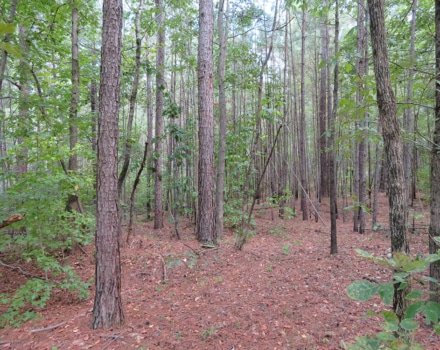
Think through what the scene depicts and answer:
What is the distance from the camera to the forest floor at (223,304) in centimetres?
291

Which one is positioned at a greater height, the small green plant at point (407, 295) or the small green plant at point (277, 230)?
A: the small green plant at point (407, 295)

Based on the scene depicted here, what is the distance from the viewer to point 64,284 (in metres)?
3.89

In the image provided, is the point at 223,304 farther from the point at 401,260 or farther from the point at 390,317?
the point at 401,260

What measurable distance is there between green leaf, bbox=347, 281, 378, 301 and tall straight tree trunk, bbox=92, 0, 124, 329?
2819 mm

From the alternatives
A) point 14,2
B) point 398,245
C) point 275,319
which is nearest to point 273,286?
point 275,319

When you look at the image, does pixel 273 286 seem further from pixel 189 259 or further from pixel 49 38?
pixel 49 38

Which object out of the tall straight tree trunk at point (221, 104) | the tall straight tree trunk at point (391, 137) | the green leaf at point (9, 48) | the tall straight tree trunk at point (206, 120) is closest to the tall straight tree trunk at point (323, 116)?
the tall straight tree trunk at point (221, 104)

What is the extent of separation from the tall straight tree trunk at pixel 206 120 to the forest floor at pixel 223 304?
0.62 m

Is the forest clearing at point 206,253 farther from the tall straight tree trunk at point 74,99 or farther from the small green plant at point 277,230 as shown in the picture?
the small green plant at point 277,230

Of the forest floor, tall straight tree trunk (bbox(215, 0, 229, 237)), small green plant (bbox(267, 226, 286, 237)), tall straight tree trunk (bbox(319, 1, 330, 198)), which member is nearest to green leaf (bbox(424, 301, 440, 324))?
the forest floor

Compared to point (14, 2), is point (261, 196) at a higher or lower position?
lower

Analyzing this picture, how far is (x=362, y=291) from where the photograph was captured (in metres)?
0.95

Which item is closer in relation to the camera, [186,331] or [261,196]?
[186,331]

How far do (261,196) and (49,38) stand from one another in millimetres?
11546
